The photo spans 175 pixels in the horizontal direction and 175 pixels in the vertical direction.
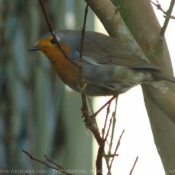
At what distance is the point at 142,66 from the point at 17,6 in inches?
75.6

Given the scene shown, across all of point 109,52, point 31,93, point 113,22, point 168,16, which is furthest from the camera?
point 31,93

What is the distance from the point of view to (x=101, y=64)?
3.24 meters

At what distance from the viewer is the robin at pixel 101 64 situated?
3152 millimetres

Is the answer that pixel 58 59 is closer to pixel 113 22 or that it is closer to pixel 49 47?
pixel 49 47

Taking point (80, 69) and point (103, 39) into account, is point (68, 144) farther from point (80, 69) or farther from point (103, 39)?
point (80, 69)

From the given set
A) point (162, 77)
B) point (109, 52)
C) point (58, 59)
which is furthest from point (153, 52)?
point (58, 59)

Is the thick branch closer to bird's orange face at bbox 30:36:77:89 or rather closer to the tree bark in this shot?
the tree bark

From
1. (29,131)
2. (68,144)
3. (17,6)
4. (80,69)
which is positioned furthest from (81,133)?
(80,69)

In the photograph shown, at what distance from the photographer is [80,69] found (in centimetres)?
231

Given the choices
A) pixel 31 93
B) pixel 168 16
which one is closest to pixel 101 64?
pixel 168 16

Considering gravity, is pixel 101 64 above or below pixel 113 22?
below

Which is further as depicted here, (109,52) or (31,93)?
(31,93)

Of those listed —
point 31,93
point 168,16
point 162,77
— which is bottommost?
point 162,77

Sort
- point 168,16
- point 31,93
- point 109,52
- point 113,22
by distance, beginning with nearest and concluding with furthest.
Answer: point 168,16
point 113,22
point 109,52
point 31,93
